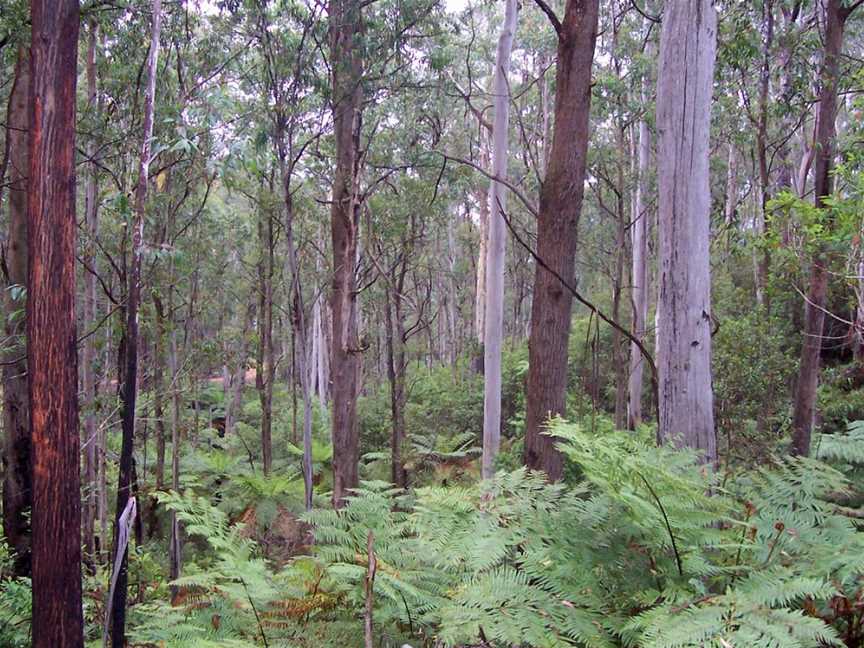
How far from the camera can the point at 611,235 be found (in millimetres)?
21578

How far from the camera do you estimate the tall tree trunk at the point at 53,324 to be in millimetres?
4027

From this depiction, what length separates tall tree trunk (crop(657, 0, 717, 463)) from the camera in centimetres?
318

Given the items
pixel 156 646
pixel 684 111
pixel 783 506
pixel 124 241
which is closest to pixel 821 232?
pixel 684 111

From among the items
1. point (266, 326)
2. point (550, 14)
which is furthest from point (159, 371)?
point (550, 14)

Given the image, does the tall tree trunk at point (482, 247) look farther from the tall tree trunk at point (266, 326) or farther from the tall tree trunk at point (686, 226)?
the tall tree trunk at point (686, 226)

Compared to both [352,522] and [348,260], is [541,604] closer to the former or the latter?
[352,522]

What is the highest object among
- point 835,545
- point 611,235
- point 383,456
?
point 611,235

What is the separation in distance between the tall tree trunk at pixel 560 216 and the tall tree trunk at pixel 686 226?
35.7 inches

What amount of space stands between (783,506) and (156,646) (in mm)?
2607

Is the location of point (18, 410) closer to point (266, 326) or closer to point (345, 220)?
point (345, 220)

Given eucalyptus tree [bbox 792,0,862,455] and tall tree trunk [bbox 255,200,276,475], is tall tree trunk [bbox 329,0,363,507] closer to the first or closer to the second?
tall tree trunk [bbox 255,200,276,475]

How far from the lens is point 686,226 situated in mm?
3273

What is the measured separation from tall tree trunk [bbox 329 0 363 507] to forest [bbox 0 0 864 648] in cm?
6

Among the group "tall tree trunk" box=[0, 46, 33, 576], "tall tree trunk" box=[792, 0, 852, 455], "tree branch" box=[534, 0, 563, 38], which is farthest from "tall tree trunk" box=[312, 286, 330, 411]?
"tree branch" box=[534, 0, 563, 38]
